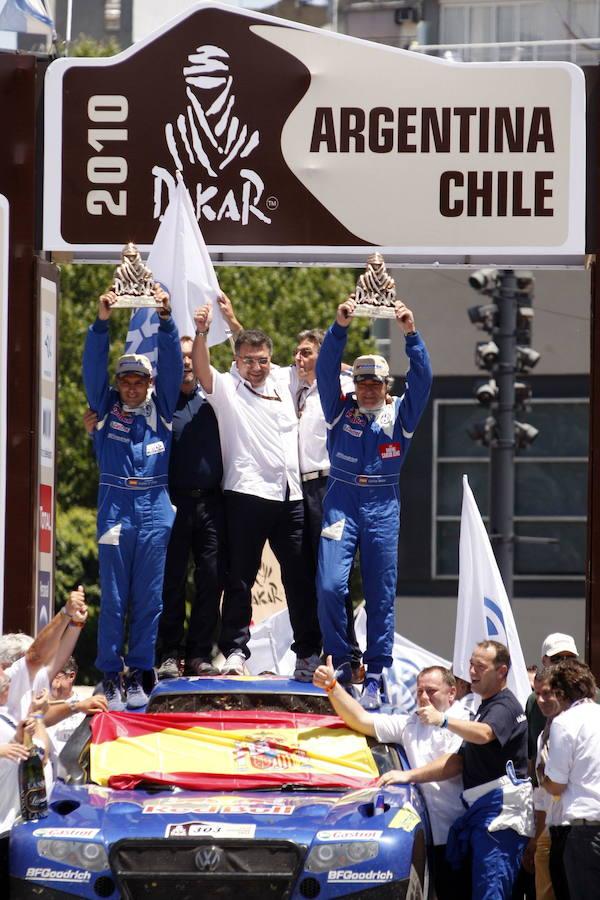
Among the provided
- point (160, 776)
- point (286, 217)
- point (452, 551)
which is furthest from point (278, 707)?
point (452, 551)

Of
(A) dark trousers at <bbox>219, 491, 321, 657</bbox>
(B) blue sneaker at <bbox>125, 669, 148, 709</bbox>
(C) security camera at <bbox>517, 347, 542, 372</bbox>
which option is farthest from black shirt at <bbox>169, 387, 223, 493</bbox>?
(C) security camera at <bbox>517, 347, 542, 372</bbox>

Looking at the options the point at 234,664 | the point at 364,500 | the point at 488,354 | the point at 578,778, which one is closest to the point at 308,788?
the point at 578,778

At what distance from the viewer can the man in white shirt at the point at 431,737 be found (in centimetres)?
814

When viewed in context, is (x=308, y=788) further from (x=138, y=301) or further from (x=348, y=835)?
(x=138, y=301)

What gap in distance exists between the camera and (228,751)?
823 centimetres

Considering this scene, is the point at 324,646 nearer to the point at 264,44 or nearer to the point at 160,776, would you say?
the point at 160,776

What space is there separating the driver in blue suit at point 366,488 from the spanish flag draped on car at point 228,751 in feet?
3.70

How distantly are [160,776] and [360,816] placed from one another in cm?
118

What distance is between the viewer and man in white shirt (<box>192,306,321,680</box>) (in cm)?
1003

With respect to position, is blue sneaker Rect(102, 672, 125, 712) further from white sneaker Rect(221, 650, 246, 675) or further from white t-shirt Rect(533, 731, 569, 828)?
white t-shirt Rect(533, 731, 569, 828)

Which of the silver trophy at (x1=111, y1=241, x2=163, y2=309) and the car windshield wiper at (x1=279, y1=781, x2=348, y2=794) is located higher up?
the silver trophy at (x1=111, y1=241, x2=163, y2=309)

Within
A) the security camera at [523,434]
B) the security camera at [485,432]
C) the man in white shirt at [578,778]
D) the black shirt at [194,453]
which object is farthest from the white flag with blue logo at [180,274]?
the security camera at [523,434]

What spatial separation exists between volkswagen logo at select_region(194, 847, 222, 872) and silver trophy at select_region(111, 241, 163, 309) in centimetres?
357

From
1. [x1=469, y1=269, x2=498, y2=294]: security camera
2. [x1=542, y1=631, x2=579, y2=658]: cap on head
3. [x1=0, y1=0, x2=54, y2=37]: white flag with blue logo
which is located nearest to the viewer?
[x1=542, y1=631, x2=579, y2=658]: cap on head
